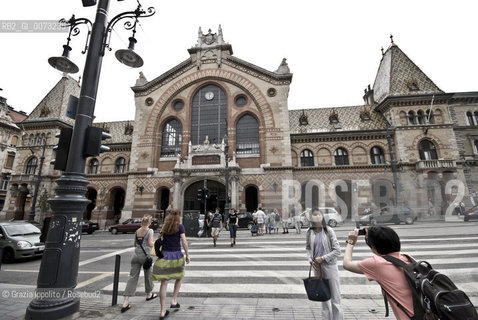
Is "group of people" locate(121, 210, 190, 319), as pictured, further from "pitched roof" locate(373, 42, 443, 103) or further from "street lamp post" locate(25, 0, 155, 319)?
"pitched roof" locate(373, 42, 443, 103)

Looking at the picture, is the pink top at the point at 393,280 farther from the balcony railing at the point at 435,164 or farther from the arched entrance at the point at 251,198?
the balcony railing at the point at 435,164

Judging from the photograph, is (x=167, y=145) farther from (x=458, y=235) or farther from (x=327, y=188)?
(x=458, y=235)

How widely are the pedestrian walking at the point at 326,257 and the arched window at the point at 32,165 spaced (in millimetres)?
35920

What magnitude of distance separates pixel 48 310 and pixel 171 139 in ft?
77.1

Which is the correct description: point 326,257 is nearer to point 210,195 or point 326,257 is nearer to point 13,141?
point 210,195

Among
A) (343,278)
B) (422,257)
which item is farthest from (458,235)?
(343,278)

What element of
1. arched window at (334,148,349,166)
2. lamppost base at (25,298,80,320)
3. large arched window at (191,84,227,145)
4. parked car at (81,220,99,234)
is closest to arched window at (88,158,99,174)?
parked car at (81,220,99,234)

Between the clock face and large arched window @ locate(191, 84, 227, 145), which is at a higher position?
the clock face

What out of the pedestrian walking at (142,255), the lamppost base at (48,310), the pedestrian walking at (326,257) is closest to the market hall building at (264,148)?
the pedestrian walking at (142,255)

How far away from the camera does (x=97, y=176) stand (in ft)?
88.6

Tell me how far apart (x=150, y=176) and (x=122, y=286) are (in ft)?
64.3

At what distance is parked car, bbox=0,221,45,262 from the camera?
30.0 ft

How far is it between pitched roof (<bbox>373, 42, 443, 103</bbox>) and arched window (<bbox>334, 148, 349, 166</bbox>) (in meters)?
8.30

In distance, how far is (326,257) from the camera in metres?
3.53
